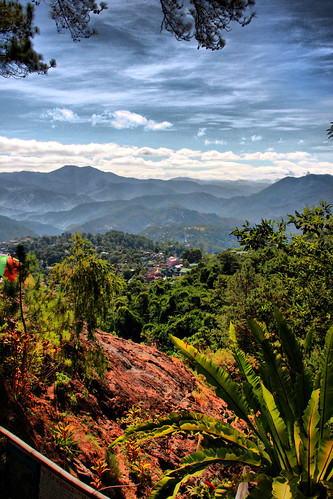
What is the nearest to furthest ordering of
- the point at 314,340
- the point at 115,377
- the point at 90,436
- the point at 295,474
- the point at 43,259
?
the point at 295,474
the point at 90,436
the point at 314,340
the point at 115,377
the point at 43,259

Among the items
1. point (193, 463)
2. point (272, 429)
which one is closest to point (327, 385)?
point (272, 429)

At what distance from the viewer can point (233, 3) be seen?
6.29 m

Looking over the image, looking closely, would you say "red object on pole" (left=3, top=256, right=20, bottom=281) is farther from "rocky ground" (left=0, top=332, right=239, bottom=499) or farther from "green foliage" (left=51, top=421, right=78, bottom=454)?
"green foliage" (left=51, top=421, right=78, bottom=454)

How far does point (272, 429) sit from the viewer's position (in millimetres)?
2789

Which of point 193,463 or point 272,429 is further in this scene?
point 272,429

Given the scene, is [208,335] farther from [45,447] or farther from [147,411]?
[45,447]

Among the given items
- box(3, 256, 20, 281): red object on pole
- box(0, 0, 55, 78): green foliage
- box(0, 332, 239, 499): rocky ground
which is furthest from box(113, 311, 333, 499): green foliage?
box(0, 0, 55, 78): green foliage

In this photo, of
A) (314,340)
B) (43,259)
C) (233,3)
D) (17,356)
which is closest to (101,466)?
(17,356)

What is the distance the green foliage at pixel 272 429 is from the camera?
8.13 feet

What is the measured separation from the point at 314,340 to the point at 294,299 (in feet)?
2.67

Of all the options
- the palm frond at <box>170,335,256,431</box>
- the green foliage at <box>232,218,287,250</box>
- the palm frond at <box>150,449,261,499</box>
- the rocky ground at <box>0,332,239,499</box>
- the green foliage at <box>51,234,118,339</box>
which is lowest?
the rocky ground at <box>0,332,239,499</box>

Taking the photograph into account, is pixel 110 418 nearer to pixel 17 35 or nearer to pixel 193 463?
pixel 193 463

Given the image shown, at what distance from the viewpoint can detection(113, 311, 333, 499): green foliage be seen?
8.13ft

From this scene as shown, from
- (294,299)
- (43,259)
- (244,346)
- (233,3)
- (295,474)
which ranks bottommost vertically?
(43,259)
